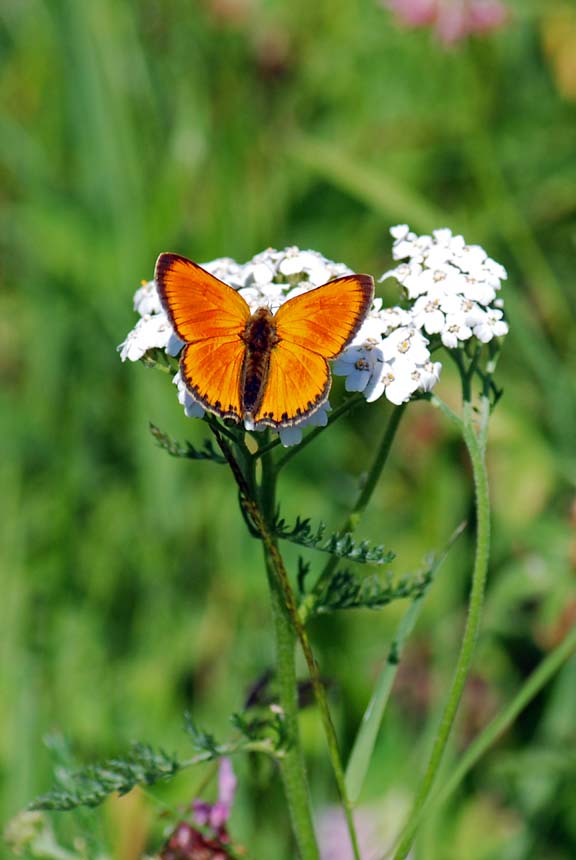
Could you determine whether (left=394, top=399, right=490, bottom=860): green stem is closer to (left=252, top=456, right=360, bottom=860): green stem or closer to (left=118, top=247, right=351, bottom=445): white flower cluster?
(left=252, top=456, right=360, bottom=860): green stem

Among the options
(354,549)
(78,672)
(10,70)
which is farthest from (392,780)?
(10,70)

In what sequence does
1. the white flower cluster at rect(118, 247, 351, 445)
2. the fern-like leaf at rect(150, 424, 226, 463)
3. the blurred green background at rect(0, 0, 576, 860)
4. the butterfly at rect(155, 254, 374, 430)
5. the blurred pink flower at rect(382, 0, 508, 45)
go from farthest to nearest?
the blurred pink flower at rect(382, 0, 508, 45), the blurred green background at rect(0, 0, 576, 860), the white flower cluster at rect(118, 247, 351, 445), the fern-like leaf at rect(150, 424, 226, 463), the butterfly at rect(155, 254, 374, 430)

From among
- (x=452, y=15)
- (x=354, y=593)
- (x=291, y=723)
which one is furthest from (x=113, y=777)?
(x=452, y=15)

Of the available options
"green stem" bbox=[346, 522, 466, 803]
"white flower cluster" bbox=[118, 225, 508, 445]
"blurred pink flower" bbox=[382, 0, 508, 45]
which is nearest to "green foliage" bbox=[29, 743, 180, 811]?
"green stem" bbox=[346, 522, 466, 803]

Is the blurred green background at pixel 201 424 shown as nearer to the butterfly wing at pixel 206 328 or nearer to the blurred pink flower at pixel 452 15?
the blurred pink flower at pixel 452 15

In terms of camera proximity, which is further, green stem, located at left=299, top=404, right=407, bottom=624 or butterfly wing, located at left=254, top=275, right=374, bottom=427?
green stem, located at left=299, top=404, right=407, bottom=624

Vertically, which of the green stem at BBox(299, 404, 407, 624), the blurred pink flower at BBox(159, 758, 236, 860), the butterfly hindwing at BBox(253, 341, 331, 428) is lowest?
the blurred pink flower at BBox(159, 758, 236, 860)

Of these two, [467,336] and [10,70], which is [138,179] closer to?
[10,70]
